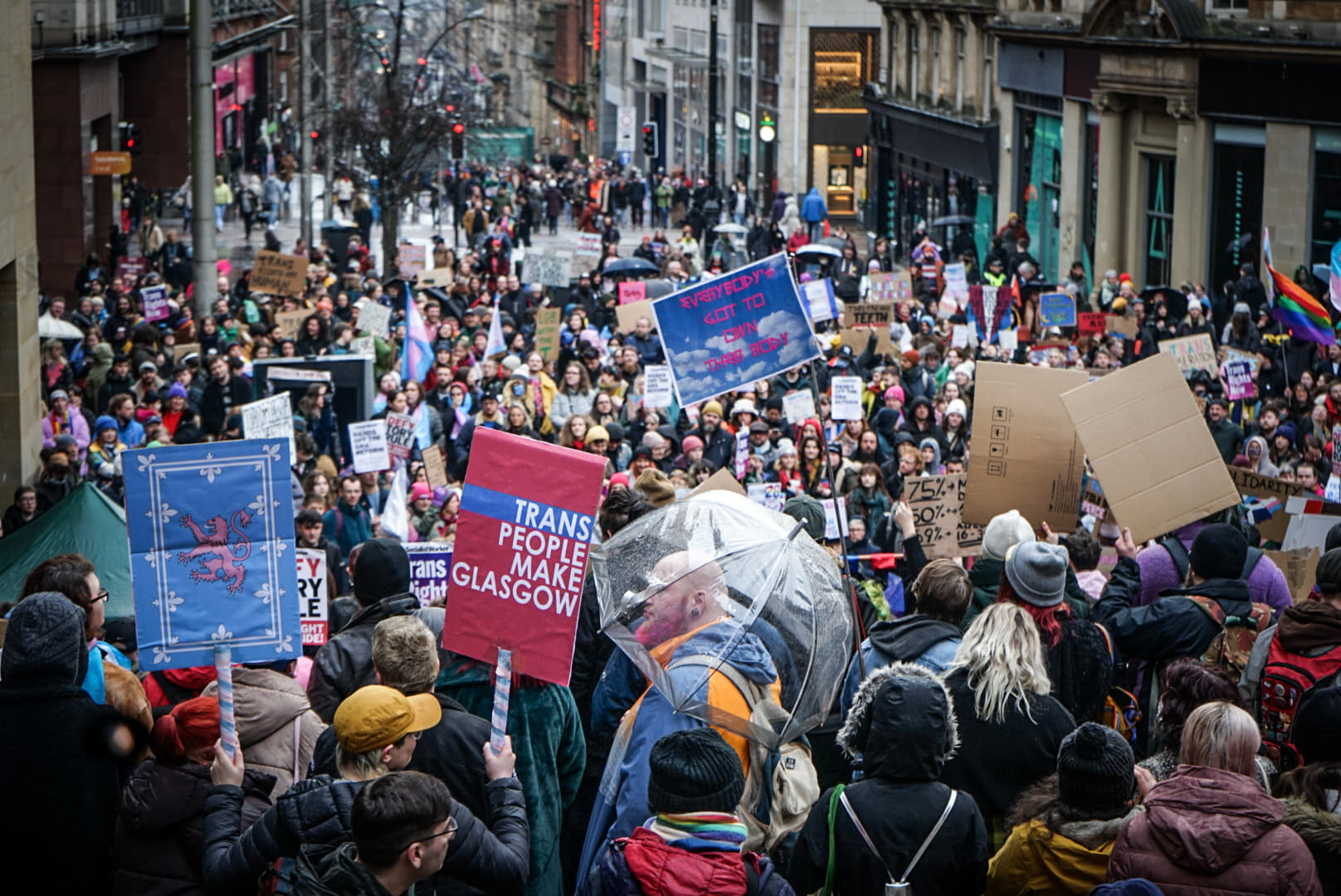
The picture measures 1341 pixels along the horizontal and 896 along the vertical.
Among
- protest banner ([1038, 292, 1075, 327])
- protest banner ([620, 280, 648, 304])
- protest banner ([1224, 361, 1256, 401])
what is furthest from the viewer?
protest banner ([620, 280, 648, 304])

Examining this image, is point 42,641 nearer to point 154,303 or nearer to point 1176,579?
point 1176,579

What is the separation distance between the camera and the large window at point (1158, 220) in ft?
Answer: 100

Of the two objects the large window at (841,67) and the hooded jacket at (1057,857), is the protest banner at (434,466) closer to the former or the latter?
the hooded jacket at (1057,857)

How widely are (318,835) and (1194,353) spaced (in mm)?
14206

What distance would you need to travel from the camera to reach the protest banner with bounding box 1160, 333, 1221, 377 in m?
16.9

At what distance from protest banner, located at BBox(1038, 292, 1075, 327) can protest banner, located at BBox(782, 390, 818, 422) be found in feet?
23.7

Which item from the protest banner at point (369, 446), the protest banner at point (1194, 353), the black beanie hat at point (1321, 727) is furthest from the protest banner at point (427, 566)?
the protest banner at point (1194, 353)

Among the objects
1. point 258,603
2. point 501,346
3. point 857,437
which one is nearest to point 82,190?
point 501,346

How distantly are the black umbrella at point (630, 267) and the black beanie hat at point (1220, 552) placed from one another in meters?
20.9

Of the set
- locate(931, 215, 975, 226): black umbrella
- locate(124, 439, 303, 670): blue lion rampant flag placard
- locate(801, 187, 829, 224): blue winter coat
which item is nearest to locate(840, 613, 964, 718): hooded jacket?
Result: locate(124, 439, 303, 670): blue lion rampant flag placard

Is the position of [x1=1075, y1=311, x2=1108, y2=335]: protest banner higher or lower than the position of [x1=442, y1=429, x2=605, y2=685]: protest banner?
lower

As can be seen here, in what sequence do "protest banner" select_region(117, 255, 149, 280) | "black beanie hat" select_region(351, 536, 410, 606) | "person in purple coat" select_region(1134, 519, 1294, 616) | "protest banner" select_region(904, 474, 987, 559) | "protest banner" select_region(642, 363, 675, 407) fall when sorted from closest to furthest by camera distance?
1. "black beanie hat" select_region(351, 536, 410, 606)
2. "person in purple coat" select_region(1134, 519, 1294, 616)
3. "protest banner" select_region(904, 474, 987, 559)
4. "protest banner" select_region(642, 363, 675, 407)
5. "protest banner" select_region(117, 255, 149, 280)

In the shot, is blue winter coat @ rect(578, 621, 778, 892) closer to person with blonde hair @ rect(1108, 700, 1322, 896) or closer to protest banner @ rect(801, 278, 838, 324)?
person with blonde hair @ rect(1108, 700, 1322, 896)

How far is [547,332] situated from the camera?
797 inches
